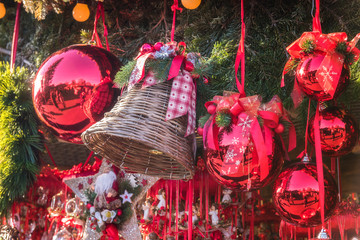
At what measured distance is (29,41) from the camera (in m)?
2.57

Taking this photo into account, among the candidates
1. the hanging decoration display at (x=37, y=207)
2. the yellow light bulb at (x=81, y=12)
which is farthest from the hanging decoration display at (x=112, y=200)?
the yellow light bulb at (x=81, y=12)

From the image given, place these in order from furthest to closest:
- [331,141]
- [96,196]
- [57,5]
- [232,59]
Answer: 1. [57,5]
2. [96,196]
3. [232,59]
4. [331,141]

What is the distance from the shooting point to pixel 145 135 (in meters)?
1.37

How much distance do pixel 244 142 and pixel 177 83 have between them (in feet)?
1.00

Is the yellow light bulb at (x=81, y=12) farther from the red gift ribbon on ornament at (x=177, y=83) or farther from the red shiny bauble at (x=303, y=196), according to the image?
the red shiny bauble at (x=303, y=196)

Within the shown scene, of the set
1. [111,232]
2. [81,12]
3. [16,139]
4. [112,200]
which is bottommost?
[111,232]

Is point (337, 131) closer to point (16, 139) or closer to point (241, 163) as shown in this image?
point (241, 163)

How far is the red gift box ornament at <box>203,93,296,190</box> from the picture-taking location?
1.35m

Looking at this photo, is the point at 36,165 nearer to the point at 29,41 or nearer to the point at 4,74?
the point at 4,74

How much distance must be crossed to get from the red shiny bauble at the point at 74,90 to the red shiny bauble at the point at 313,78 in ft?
2.41

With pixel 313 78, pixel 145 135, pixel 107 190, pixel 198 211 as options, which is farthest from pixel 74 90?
pixel 313 78

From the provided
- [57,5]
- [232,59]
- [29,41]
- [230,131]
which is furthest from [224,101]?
[29,41]

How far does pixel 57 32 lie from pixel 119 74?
36.4 inches

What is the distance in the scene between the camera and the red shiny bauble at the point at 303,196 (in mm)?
1381
